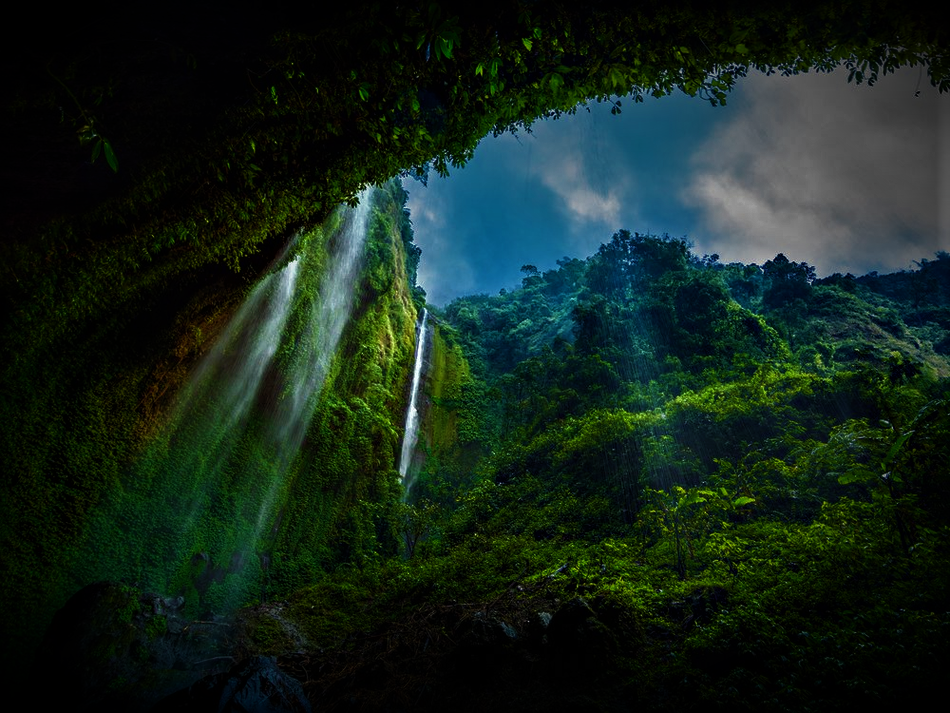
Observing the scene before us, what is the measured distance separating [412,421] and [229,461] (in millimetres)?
11003

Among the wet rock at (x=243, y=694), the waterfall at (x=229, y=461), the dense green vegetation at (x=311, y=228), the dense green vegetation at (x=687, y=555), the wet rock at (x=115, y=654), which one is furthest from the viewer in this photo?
the waterfall at (x=229, y=461)

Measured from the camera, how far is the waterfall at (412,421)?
18.7 meters

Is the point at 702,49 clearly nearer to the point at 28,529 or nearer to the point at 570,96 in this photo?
the point at 570,96

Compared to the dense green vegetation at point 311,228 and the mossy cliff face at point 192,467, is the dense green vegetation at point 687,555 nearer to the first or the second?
the dense green vegetation at point 311,228

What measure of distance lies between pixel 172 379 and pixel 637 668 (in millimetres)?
8873

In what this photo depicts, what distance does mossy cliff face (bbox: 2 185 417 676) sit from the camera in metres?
5.83

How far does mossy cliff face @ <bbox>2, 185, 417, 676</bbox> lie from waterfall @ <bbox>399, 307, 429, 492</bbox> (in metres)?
2.41

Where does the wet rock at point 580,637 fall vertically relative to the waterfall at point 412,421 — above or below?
below

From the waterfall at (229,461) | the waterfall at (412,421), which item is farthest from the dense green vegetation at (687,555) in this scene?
the waterfall at (229,461)

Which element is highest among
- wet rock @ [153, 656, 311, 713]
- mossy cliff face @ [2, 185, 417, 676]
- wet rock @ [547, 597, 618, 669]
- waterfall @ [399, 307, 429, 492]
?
waterfall @ [399, 307, 429, 492]

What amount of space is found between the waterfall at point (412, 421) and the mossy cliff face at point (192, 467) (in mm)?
2414

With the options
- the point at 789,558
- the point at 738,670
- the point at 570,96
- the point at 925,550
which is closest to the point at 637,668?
the point at 738,670

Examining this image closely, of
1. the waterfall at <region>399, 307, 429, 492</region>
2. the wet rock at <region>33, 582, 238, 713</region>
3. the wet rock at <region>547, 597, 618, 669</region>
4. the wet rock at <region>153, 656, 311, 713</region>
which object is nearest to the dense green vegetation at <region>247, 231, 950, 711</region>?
the wet rock at <region>547, 597, 618, 669</region>

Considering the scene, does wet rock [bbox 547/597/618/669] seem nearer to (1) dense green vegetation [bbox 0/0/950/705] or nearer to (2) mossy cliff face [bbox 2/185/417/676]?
(1) dense green vegetation [bbox 0/0/950/705]
